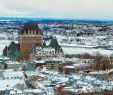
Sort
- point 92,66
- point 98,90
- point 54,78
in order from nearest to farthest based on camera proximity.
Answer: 1. point 98,90
2. point 54,78
3. point 92,66

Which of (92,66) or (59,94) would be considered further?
(92,66)

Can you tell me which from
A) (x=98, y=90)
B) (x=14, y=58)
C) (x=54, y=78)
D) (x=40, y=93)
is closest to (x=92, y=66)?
(x=14, y=58)

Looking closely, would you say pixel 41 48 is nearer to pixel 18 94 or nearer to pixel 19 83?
pixel 19 83

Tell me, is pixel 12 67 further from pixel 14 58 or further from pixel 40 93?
pixel 40 93

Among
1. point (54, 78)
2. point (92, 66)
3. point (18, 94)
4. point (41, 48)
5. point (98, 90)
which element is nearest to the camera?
point (18, 94)

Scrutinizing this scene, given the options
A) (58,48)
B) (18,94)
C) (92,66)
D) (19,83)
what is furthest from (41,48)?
(18,94)

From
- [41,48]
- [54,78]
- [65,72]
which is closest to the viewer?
[54,78]

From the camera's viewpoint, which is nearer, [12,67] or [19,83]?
[19,83]

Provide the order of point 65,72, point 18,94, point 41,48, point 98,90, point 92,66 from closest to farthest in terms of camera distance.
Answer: point 18,94 → point 98,90 → point 65,72 → point 92,66 → point 41,48
